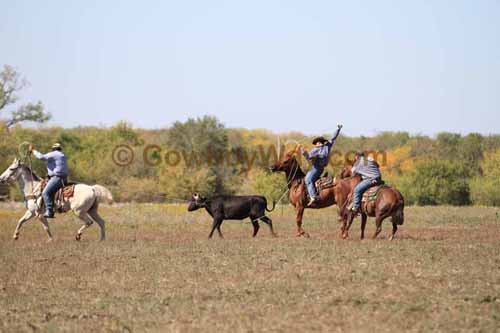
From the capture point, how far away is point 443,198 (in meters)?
57.9

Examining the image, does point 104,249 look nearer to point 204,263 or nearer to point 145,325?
point 204,263

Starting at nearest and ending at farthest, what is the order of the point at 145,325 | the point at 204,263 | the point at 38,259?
the point at 145,325
the point at 204,263
the point at 38,259

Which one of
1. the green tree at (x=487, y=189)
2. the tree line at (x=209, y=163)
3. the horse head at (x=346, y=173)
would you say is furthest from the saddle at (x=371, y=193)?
the green tree at (x=487, y=189)

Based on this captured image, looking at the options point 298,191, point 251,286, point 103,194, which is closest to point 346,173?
point 298,191

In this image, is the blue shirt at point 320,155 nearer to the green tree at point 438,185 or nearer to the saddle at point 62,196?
the saddle at point 62,196

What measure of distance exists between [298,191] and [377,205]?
2.69 metres

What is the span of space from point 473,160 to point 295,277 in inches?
2596

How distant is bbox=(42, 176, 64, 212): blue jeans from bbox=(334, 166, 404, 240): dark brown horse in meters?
7.14

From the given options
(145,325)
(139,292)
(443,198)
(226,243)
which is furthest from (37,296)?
(443,198)

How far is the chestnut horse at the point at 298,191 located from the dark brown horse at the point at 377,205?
403 millimetres

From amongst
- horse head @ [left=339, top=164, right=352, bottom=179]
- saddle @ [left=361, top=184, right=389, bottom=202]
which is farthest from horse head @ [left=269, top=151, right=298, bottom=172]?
saddle @ [left=361, top=184, right=389, bottom=202]

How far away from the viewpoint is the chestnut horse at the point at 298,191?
2225 centimetres

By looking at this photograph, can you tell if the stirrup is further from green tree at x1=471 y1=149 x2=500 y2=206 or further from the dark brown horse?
green tree at x1=471 y1=149 x2=500 y2=206

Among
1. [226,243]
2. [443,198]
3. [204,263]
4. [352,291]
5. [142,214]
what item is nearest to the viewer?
[352,291]
